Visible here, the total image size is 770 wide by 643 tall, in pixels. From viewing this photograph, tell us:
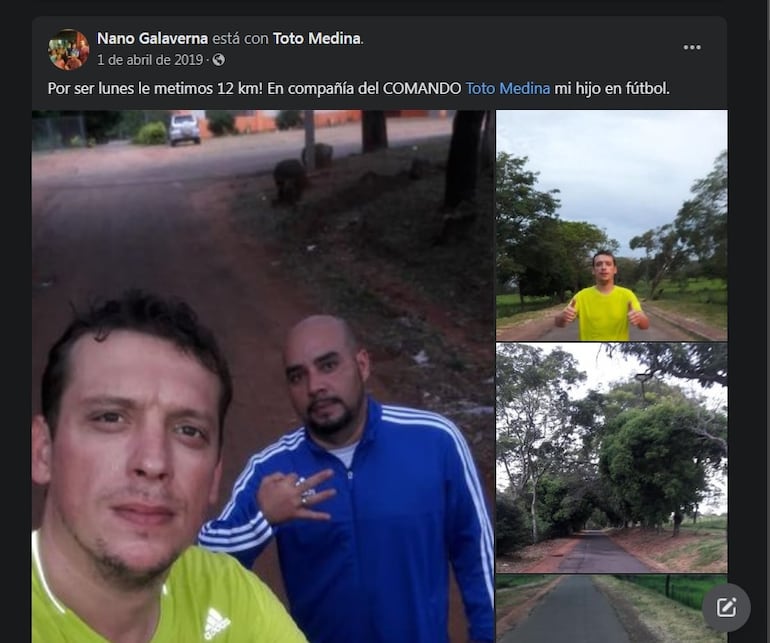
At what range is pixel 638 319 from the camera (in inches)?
96.2

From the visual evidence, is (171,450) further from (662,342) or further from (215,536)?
(662,342)

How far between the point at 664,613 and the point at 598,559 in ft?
0.69

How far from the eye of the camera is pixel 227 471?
2.39 metres

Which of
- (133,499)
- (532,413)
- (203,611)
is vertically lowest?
(203,611)

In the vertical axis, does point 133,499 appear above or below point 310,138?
below

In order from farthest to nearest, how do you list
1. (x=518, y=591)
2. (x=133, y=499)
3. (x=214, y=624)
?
(x=518, y=591) < (x=214, y=624) < (x=133, y=499)

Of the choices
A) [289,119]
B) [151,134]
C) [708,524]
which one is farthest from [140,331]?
[708,524]

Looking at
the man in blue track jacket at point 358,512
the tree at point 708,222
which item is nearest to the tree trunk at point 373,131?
the man in blue track jacket at point 358,512

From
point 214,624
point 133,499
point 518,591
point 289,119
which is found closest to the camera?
point 133,499

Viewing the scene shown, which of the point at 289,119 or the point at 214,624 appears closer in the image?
the point at 214,624

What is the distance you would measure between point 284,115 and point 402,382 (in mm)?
742

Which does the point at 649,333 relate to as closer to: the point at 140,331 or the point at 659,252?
the point at 659,252

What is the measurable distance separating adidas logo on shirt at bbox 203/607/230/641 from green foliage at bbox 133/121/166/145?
116cm

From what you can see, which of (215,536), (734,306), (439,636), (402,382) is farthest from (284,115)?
(439,636)
